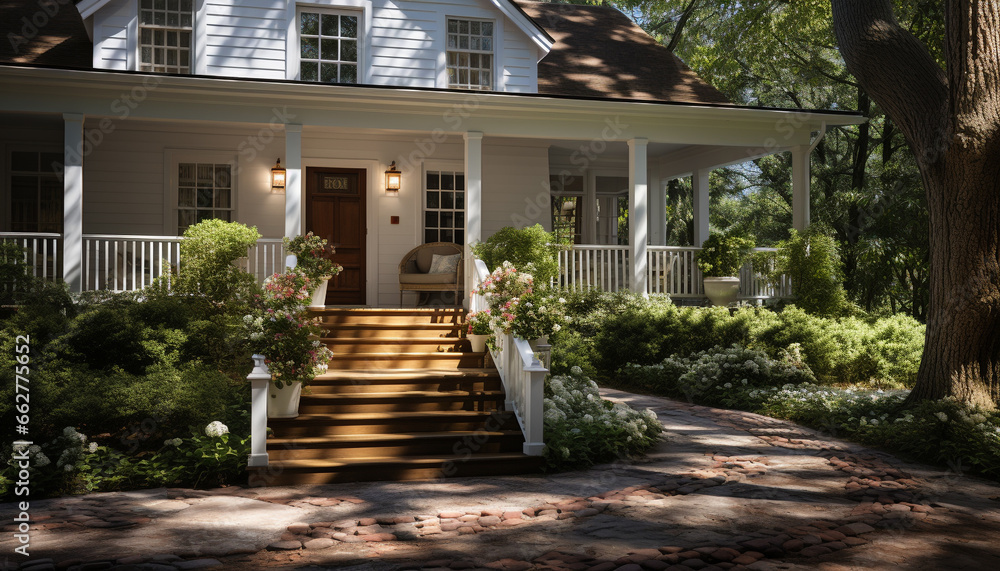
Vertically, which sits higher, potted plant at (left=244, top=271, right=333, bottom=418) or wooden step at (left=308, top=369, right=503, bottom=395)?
potted plant at (left=244, top=271, right=333, bottom=418)

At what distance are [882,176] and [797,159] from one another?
415 centimetres

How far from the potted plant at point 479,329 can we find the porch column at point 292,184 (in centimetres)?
320

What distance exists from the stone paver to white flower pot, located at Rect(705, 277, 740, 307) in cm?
560

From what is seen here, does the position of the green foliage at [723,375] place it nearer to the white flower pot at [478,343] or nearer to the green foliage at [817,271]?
the green foliage at [817,271]

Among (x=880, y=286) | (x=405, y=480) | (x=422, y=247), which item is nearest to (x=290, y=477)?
(x=405, y=480)

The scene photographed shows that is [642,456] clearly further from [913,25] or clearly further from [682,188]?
[682,188]

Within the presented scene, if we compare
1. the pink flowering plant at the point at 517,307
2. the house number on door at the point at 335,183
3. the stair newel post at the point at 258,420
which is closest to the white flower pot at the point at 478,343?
the pink flowering plant at the point at 517,307

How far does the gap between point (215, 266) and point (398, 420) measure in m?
4.11

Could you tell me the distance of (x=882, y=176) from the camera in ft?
49.6

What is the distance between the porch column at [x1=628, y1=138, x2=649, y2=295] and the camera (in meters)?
11.5

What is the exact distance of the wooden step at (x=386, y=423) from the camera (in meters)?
6.45

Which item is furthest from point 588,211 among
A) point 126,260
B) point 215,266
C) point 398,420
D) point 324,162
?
point 398,420

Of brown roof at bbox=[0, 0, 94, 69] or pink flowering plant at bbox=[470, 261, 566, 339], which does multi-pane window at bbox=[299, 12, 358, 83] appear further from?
pink flowering plant at bbox=[470, 261, 566, 339]

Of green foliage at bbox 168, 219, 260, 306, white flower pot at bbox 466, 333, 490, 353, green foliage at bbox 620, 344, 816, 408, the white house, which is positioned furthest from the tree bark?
green foliage at bbox 168, 219, 260, 306
